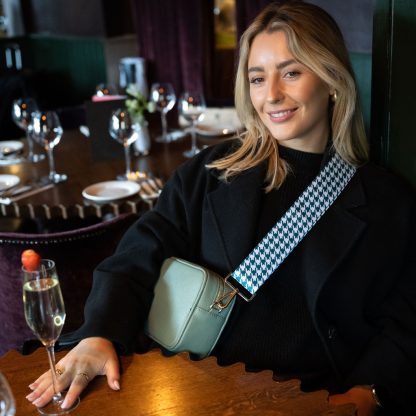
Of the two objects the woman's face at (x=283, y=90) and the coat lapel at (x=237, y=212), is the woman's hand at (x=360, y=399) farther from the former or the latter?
the woman's face at (x=283, y=90)

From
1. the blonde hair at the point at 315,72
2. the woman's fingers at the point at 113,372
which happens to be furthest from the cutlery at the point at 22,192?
the woman's fingers at the point at 113,372

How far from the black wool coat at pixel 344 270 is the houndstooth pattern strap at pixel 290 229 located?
0.03 meters

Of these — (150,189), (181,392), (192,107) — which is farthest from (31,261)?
(192,107)

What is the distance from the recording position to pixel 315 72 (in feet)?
5.41

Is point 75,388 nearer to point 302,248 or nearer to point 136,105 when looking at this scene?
point 302,248

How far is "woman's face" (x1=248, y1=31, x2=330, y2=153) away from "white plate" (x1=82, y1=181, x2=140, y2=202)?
0.89 m

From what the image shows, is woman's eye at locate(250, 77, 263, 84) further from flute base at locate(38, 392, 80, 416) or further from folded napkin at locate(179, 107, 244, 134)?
folded napkin at locate(179, 107, 244, 134)

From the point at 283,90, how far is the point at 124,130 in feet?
3.95

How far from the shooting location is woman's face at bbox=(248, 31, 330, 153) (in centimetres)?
A: 165

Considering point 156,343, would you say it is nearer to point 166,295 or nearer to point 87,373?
point 166,295

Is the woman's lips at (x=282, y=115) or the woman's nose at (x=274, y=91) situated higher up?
the woman's nose at (x=274, y=91)

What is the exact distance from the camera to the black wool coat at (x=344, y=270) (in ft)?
5.18

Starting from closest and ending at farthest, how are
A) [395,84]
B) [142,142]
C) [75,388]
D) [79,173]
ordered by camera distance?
[75,388]
[395,84]
[79,173]
[142,142]

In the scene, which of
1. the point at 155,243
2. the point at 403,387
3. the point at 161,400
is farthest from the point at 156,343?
the point at 403,387
